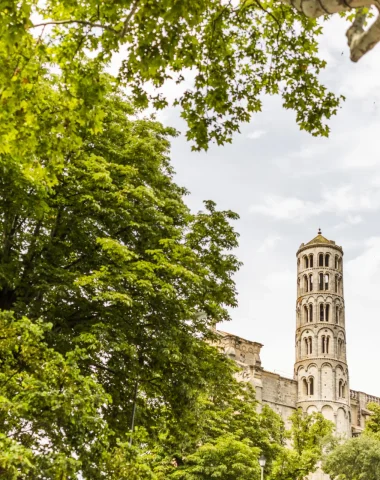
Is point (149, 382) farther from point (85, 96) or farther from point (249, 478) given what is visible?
point (249, 478)

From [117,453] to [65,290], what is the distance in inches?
159

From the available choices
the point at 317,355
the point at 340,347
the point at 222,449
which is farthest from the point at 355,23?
the point at 340,347

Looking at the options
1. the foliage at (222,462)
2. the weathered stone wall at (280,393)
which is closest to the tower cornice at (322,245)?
the weathered stone wall at (280,393)

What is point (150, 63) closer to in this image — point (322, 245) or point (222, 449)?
point (222, 449)

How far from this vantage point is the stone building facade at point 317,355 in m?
65.1

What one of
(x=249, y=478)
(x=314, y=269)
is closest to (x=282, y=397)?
(x=314, y=269)

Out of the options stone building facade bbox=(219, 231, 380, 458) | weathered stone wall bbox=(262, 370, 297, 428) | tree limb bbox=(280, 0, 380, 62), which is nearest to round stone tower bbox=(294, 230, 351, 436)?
stone building facade bbox=(219, 231, 380, 458)

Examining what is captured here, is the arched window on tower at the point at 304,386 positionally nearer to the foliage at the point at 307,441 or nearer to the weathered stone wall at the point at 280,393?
the weathered stone wall at the point at 280,393

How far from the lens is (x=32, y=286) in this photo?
43.9 feet

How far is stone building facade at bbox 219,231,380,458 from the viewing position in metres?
65.1

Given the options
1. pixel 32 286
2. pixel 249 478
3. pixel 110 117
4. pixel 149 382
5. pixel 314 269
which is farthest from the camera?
pixel 314 269

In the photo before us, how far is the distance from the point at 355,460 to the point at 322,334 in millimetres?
31448

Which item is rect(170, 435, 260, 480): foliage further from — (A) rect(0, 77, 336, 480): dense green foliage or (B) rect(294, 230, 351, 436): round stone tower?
(B) rect(294, 230, 351, 436): round stone tower

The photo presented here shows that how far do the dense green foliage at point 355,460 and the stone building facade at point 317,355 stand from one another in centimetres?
2003
